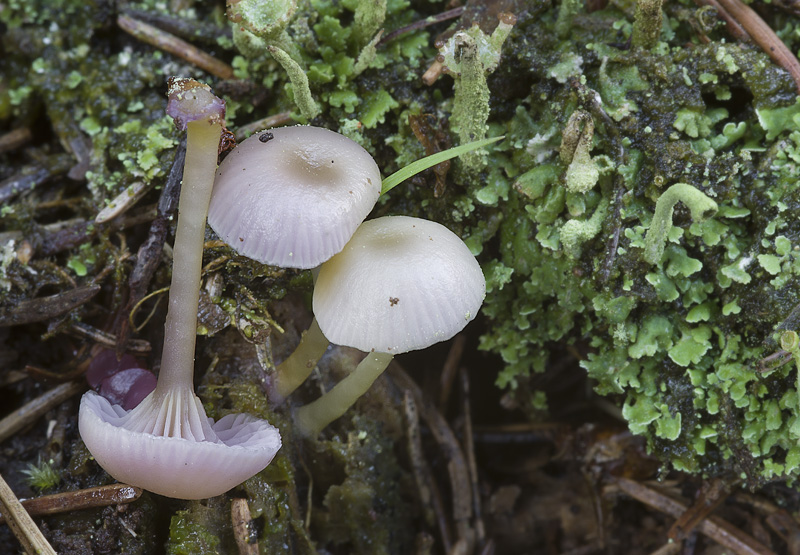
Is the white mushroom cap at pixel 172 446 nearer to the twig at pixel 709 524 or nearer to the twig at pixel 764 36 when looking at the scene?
the twig at pixel 709 524

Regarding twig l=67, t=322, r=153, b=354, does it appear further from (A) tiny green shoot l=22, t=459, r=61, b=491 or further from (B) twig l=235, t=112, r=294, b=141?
(B) twig l=235, t=112, r=294, b=141

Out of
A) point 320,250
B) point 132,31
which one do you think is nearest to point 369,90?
point 320,250

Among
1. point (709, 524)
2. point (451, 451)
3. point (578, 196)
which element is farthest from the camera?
point (451, 451)

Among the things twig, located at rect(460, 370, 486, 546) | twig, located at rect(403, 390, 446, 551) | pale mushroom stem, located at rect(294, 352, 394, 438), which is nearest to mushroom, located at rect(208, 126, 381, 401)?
pale mushroom stem, located at rect(294, 352, 394, 438)

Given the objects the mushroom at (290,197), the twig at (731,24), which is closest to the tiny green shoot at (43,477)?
the mushroom at (290,197)

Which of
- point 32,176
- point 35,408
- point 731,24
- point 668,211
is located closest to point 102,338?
point 35,408

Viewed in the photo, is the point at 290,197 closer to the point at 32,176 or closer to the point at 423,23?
the point at 423,23

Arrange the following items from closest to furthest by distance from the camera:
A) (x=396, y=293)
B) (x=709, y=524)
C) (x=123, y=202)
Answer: (x=396, y=293), (x=123, y=202), (x=709, y=524)
